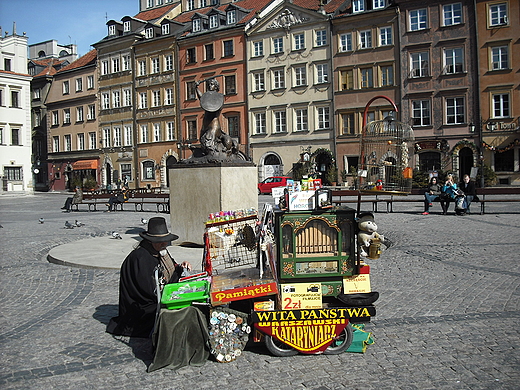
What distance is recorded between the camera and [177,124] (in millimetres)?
44031

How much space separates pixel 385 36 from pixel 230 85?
12292mm

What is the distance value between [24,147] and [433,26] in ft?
122

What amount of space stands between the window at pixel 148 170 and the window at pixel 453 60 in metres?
24.3

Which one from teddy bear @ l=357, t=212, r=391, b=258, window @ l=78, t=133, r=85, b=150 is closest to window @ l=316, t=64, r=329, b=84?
window @ l=78, t=133, r=85, b=150

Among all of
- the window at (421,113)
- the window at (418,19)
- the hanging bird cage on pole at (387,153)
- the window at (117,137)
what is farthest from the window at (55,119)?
the hanging bird cage on pole at (387,153)

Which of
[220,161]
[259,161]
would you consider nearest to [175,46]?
[259,161]

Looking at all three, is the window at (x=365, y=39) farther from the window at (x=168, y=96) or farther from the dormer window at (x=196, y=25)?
the window at (x=168, y=96)

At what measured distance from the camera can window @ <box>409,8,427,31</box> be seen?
110 feet

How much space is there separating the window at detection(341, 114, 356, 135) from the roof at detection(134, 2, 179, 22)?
21.9 meters

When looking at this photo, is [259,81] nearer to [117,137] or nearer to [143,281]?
[117,137]

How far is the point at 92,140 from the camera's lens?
166 feet

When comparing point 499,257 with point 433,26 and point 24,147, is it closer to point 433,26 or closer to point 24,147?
point 433,26

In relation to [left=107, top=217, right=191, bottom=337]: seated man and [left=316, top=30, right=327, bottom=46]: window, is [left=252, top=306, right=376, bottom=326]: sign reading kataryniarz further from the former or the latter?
[left=316, top=30, right=327, bottom=46]: window

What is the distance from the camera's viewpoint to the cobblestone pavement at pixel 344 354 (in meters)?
4.41
